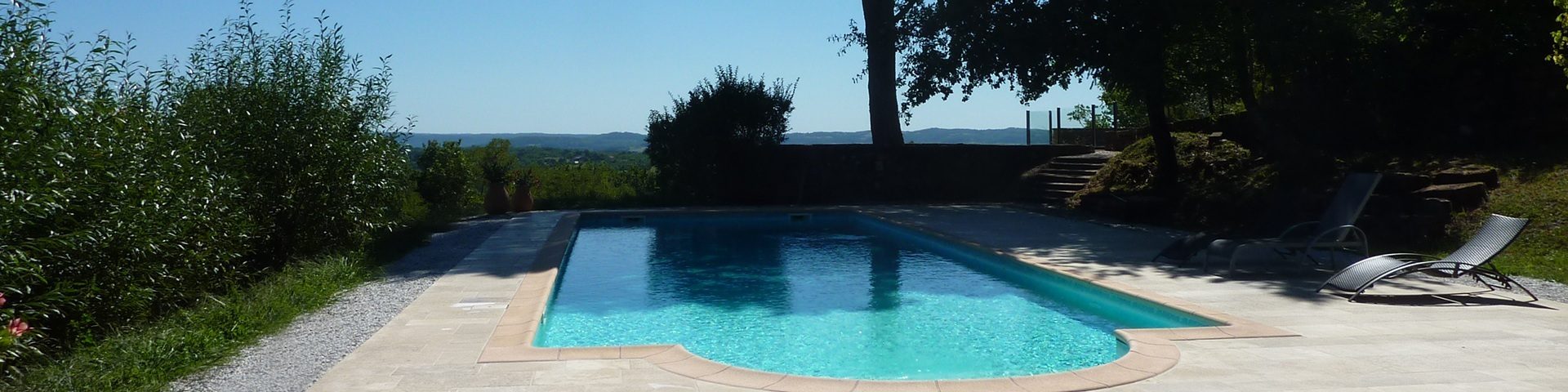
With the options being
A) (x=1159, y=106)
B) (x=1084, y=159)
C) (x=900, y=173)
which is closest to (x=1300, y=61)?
(x=1159, y=106)

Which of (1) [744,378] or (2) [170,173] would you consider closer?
(1) [744,378]

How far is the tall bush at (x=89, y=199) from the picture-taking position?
4.63 metres

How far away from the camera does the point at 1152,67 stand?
12984 mm

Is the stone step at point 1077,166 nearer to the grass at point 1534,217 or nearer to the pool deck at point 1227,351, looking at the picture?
the grass at point 1534,217

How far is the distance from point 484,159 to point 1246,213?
12.0 metres

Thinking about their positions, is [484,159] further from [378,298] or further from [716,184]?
[378,298]

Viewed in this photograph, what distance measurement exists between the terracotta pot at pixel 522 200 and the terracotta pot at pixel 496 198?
0.37m

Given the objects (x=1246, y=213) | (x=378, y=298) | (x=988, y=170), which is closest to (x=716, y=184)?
(x=988, y=170)

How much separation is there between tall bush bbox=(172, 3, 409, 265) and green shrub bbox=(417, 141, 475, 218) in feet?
22.5

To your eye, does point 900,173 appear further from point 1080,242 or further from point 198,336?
point 198,336

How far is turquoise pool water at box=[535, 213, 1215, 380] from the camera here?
6367 millimetres

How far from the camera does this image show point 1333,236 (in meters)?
8.38

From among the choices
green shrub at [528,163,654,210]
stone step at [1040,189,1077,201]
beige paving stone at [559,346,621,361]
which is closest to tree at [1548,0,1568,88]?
beige paving stone at [559,346,621,361]

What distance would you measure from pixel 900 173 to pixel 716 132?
3.57 metres
